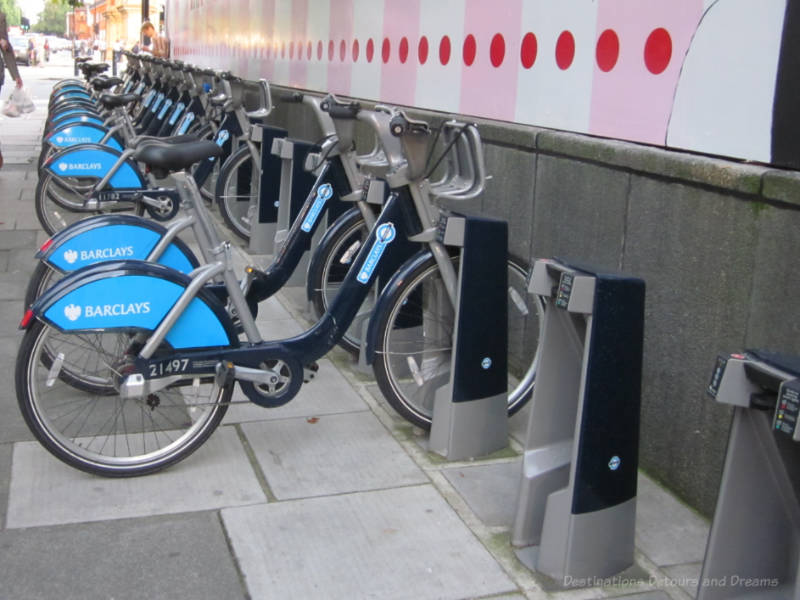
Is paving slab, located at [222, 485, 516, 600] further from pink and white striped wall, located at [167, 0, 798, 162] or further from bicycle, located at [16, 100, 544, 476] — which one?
pink and white striped wall, located at [167, 0, 798, 162]

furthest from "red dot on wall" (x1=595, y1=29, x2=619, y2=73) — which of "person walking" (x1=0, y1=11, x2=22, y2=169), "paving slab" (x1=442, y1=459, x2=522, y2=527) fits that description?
"person walking" (x1=0, y1=11, x2=22, y2=169)

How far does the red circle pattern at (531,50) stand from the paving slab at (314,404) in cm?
171

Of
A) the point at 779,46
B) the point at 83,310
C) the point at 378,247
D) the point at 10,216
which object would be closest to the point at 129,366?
the point at 83,310

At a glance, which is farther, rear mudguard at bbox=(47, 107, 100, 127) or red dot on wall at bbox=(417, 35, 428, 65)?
rear mudguard at bbox=(47, 107, 100, 127)

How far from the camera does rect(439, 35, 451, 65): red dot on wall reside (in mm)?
5668

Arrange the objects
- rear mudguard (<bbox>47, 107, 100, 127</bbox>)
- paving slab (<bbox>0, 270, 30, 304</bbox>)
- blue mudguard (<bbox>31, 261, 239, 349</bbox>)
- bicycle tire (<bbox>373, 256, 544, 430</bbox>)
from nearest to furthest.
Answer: blue mudguard (<bbox>31, 261, 239, 349</bbox>)
bicycle tire (<bbox>373, 256, 544, 430</bbox>)
paving slab (<bbox>0, 270, 30, 304</bbox>)
rear mudguard (<bbox>47, 107, 100, 127</bbox>)

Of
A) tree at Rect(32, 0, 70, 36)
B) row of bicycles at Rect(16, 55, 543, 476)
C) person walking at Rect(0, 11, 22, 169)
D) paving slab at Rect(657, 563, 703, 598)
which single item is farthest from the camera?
tree at Rect(32, 0, 70, 36)

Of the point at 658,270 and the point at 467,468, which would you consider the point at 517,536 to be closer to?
the point at 467,468

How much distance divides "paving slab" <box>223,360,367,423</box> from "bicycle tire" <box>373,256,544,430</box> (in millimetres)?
410

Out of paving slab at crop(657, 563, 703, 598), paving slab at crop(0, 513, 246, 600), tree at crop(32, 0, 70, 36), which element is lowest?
paving slab at crop(0, 513, 246, 600)

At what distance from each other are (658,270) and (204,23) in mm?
12543

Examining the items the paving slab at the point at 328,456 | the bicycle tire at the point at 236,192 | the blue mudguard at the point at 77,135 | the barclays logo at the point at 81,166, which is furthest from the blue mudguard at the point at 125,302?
the blue mudguard at the point at 77,135

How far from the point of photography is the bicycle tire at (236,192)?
24.7 ft

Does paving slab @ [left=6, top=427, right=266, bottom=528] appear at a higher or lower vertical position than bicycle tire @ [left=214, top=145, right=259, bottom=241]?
lower
